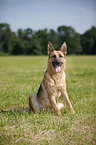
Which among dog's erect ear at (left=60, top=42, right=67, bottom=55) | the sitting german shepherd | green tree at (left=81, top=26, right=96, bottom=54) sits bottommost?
the sitting german shepherd

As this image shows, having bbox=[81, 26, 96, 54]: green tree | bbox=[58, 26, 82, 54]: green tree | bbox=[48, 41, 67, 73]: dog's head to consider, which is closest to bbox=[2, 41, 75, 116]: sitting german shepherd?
bbox=[48, 41, 67, 73]: dog's head

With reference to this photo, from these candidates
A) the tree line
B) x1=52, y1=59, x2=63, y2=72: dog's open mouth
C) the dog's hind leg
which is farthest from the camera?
the tree line

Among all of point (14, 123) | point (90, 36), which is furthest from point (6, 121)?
point (90, 36)

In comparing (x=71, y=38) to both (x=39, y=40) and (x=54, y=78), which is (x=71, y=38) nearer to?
(x=39, y=40)

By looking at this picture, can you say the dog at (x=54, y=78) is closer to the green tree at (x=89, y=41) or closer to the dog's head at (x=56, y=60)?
the dog's head at (x=56, y=60)

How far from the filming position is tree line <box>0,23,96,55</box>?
303 ft

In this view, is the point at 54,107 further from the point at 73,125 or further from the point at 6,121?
the point at 6,121

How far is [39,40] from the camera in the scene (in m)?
96.0

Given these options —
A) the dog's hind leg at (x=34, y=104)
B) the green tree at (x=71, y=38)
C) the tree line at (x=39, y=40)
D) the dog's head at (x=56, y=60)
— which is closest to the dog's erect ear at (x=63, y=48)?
the dog's head at (x=56, y=60)

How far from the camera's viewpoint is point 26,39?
97500mm

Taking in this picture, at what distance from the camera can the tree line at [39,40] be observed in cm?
9238

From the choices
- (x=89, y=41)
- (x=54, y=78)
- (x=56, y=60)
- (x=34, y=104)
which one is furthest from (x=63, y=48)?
(x=89, y=41)

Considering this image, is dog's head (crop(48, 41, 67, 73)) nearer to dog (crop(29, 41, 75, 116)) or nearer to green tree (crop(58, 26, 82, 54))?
dog (crop(29, 41, 75, 116))

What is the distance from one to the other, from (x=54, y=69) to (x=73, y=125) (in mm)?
1372
